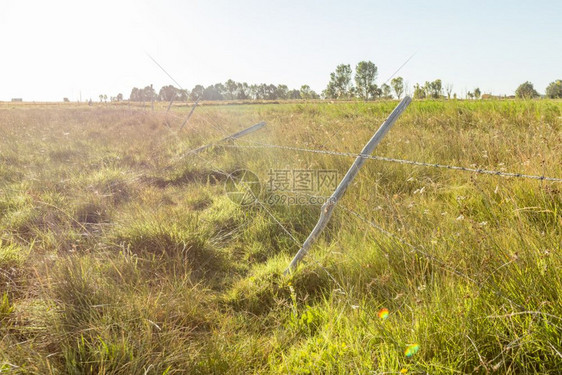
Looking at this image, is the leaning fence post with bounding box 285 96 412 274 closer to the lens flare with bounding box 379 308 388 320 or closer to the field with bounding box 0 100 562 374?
the field with bounding box 0 100 562 374

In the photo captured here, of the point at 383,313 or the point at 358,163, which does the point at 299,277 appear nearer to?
the point at 383,313

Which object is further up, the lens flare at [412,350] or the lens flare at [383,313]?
the lens flare at [412,350]

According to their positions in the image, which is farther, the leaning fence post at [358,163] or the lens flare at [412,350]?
the leaning fence post at [358,163]

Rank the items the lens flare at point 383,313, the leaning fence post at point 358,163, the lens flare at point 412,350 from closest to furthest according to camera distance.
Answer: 1. the lens flare at point 412,350
2. the lens flare at point 383,313
3. the leaning fence post at point 358,163

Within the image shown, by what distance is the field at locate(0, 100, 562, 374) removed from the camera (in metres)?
1.60

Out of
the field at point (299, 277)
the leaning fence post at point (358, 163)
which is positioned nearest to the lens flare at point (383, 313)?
the field at point (299, 277)

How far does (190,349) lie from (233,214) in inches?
89.4

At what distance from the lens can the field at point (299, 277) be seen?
160 cm

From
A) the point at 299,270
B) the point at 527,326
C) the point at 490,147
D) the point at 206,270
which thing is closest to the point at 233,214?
the point at 206,270

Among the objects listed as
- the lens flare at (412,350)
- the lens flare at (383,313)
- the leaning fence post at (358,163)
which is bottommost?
the lens flare at (383,313)

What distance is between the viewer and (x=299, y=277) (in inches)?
106

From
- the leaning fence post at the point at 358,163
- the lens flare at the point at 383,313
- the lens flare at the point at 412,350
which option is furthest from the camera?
the leaning fence post at the point at 358,163

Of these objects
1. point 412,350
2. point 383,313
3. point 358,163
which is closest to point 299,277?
point 383,313

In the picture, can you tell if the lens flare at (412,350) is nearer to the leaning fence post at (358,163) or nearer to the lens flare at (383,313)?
the lens flare at (383,313)
